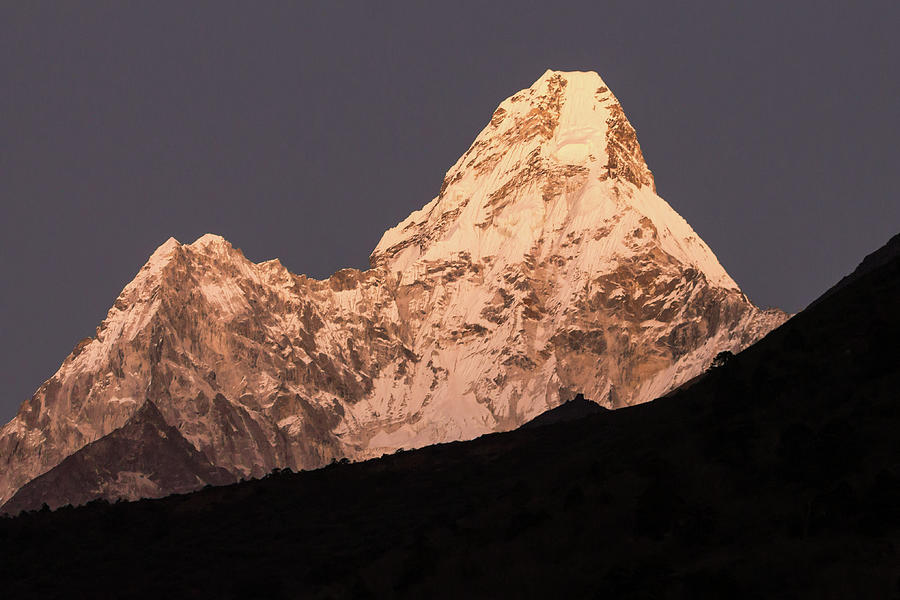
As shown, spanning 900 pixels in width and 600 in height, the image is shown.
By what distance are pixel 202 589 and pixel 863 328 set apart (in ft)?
142

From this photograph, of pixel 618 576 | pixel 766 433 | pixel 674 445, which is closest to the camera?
pixel 618 576

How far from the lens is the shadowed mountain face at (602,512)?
6950 centimetres

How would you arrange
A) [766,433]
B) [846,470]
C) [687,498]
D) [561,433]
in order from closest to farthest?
1. [846,470]
2. [687,498]
3. [766,433]
4. [561,433]

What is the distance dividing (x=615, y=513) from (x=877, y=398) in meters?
14.9

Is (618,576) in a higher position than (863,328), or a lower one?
lower

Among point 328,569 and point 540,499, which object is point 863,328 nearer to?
point 540,499

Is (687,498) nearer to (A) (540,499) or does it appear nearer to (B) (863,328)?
(A) (540,499)

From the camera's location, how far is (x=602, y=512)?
3452 inches

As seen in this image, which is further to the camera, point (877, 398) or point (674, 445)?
point (674, 445)

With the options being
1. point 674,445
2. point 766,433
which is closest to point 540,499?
point 674,445

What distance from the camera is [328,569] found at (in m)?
101

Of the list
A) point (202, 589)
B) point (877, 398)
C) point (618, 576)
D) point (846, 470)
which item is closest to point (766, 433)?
point (877, 398)

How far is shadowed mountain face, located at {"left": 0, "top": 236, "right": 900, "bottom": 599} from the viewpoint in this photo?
69500 mm

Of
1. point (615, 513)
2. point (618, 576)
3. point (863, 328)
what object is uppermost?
point (863, 328)
